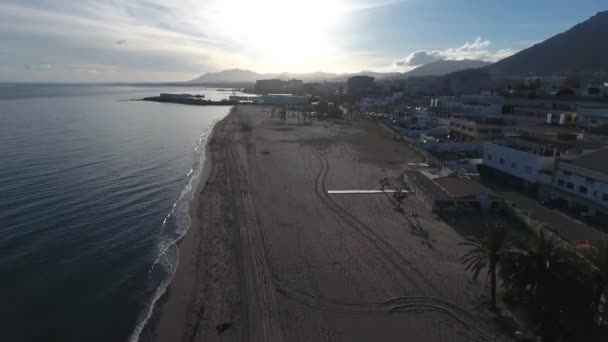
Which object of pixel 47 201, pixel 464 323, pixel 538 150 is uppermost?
pixel 538 150

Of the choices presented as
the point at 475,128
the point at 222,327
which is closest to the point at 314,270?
the point at 222,327

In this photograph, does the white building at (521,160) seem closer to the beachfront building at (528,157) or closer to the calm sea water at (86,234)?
the beachfront building at (528,157)

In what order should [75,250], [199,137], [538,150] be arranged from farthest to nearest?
[199,137] → [538,150] → [75,250]

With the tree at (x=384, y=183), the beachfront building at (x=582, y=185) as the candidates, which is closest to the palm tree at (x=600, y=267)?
the beachfront building at (x=582, y=185)

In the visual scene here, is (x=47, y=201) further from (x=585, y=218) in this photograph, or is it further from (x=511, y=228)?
(x=585, y=218)

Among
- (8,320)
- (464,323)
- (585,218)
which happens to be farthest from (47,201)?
(585,218)

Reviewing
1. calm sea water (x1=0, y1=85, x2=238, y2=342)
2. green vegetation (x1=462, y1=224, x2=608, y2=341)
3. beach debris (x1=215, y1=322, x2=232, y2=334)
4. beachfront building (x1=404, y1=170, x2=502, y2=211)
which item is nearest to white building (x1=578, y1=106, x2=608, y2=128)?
beachfront building (x1=404, y1=170, x2=502, y2=211)

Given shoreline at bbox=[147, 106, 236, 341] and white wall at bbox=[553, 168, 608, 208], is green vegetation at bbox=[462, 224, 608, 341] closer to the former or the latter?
shoreline at bbox=[147, 106, 236, 341]
